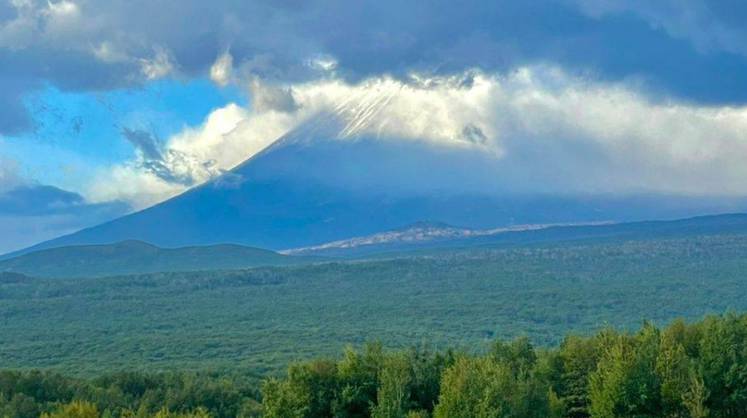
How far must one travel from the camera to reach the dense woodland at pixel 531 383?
42.9 metres

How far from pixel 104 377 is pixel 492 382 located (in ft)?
133

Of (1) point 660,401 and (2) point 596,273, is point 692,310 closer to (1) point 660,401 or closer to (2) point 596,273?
(2) point 596,273

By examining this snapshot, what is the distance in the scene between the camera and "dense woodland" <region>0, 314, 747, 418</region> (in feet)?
141

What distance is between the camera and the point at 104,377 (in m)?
74.9

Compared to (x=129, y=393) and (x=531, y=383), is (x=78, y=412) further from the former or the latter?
(x=129, y=393)

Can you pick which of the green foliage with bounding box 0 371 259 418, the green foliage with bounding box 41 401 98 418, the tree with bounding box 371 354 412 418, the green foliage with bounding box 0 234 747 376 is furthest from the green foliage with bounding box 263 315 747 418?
the green foliage with bounding box 0 234 747 376

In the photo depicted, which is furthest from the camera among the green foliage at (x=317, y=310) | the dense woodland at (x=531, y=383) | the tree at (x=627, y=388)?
the green foliage at (x=317, y=310)

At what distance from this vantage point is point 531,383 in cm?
4459

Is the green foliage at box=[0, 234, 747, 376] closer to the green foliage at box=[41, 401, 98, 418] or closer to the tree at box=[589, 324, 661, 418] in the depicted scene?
the tree at box=[589, 324, 661, 418]

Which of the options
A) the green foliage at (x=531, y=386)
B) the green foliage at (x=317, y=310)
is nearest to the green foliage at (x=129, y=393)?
the green foliage at (x=531, y=386)

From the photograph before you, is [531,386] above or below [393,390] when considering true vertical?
below

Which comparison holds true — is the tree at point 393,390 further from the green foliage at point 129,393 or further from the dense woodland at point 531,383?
the green foliage at point 129,393

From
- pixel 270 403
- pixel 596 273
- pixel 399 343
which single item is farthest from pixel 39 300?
pixel 270 403

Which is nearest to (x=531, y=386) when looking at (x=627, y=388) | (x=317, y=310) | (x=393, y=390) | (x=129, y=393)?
(x=627, y=388)
